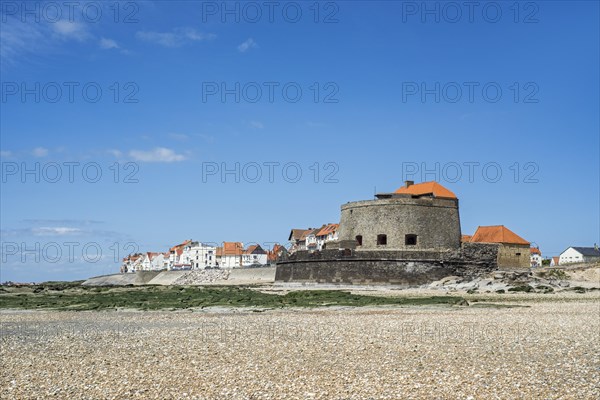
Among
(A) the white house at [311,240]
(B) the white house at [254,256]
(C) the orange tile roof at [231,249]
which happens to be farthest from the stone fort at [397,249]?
(C) the orange tile roof at [231,249]

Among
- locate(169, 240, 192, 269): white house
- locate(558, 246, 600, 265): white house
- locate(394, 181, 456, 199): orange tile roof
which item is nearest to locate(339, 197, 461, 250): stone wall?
locate(394, 181, 456, 199): orange tile roof

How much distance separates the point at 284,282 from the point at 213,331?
31226 millimetres

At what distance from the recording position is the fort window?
4178 centimetres

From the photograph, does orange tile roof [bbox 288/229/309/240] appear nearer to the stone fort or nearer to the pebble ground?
the stone fort

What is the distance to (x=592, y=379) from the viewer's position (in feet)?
27.4

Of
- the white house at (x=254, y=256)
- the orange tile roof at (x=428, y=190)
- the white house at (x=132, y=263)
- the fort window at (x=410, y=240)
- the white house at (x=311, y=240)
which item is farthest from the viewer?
the white house at (x=132, y=263)

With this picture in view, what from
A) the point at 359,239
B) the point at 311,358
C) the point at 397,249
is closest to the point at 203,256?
the point at 359,239

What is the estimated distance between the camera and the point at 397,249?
3978 cm

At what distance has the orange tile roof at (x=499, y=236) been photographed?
5003 cm

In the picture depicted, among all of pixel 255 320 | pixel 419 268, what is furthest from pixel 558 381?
pixel 419 268

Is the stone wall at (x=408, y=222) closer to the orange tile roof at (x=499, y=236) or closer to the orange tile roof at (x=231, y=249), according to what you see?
the orange tile roof at (x=499, y=236)

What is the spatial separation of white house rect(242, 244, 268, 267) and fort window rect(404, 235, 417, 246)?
62.3 m

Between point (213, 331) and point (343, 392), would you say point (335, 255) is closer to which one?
point (213, 331)

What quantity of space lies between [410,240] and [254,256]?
205 ft
